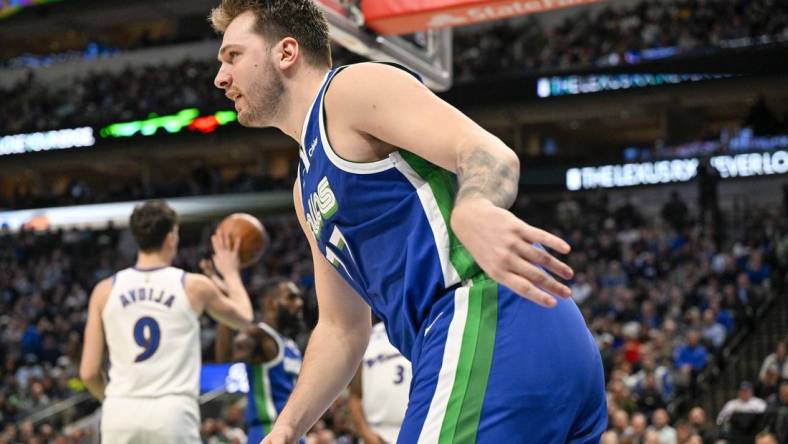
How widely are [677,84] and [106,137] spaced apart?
47.8ft

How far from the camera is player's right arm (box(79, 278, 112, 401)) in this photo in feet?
16.8

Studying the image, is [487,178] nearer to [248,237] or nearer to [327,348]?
[327,348]

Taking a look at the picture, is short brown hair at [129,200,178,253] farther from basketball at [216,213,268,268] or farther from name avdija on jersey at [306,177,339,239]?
name avdija on jersey at [306,177,339,239]

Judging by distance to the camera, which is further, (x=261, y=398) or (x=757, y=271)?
(x=757, y=271)

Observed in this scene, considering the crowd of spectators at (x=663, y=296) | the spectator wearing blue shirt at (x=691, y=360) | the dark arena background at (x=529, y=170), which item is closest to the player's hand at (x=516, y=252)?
the dark arena background at (x=529, y=170)

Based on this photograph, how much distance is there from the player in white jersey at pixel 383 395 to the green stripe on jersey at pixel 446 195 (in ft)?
11.6

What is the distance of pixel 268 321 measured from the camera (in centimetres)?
597

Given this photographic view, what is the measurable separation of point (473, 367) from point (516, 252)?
0.39m

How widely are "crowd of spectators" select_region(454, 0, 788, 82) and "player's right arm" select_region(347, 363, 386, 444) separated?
15731mm

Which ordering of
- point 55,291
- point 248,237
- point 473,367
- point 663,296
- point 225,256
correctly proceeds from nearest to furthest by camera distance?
point 473,367
point 225,256
point 248,237
point 663,296
point 55,291

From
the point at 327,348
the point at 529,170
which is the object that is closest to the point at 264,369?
the point at 327,348

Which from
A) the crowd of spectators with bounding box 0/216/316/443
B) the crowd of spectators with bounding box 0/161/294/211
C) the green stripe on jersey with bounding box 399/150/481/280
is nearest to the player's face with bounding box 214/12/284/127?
the green stripe on jersey with bounding box 399/150/481/280

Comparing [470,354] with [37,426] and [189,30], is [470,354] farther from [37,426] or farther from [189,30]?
[189,30]

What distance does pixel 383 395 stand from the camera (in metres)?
5.87
